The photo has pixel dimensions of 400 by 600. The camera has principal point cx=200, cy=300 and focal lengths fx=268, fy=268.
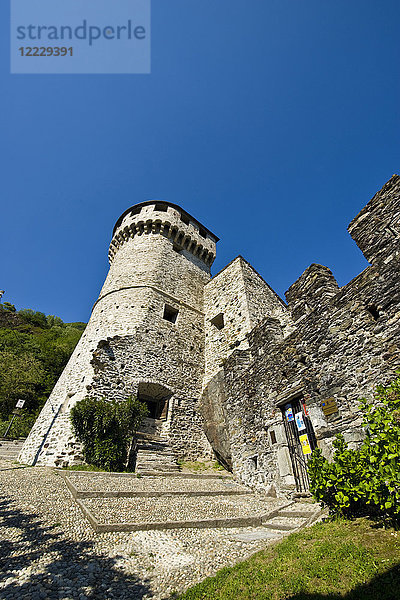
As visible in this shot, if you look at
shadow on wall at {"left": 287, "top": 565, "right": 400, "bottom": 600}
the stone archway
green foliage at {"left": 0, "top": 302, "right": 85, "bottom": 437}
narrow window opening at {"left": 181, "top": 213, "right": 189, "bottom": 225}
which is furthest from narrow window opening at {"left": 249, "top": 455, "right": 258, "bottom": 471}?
narrow window opening at {"left": 181, "top": 213, "right": 189, "bottom": 225}

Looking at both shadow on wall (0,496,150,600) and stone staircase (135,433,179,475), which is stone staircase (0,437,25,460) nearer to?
stone staircase (135,433,179,475)

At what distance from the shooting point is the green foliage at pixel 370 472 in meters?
2.66

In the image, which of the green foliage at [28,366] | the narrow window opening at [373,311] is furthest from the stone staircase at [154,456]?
the green foliage at [28,366]

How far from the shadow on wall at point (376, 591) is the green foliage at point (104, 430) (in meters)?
8.18

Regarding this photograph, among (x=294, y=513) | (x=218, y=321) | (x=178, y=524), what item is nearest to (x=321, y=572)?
(x=178, y=524)

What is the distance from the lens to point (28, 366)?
20.9 meters

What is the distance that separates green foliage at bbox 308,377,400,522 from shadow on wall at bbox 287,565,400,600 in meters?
0.69

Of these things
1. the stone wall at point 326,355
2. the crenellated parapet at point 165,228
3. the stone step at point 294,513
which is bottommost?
the stone step at point 294,513

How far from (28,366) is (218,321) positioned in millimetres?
15848

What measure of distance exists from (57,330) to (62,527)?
32.0 metres

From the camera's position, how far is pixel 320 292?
6727 millimetres

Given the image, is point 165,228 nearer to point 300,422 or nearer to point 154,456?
point 154,456

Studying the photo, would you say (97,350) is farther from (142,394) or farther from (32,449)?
(32,449)

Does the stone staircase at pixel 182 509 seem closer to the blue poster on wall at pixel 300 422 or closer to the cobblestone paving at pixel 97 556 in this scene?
the cobblestone paving at pixel 97 556
